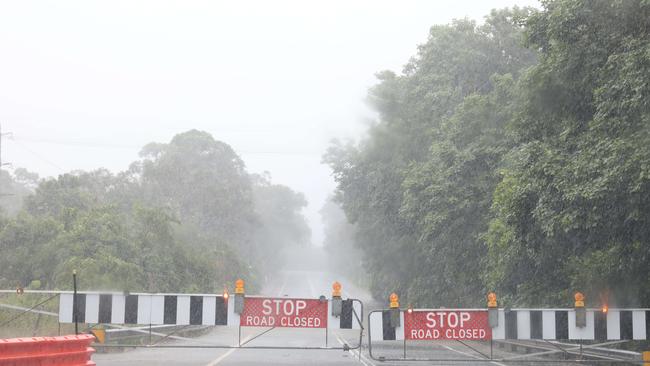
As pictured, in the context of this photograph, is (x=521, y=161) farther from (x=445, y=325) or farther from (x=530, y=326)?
(x=445, y=325)

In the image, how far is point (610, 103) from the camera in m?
13.5

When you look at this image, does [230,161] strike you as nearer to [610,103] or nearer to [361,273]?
[361,273]

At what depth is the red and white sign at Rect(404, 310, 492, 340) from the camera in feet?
42.4

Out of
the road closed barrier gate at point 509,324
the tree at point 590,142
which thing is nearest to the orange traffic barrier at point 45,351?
the road closed barrier gate at point 509,324

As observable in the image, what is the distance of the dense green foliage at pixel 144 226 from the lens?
109 ft

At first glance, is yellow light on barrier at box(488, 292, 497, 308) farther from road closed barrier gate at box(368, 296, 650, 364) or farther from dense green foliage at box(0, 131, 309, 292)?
dense green foliage at box(0, 131, 309, 292)

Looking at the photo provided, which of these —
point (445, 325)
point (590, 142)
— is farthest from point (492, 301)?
point (590, 142)

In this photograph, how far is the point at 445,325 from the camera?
42.5 ft

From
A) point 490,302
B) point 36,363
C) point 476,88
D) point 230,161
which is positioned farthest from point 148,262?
point 230,161

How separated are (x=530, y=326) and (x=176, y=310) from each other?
6.08m

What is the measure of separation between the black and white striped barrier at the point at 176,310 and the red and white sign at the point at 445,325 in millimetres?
930

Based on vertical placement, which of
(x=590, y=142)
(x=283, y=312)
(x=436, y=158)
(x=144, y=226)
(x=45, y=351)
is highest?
(x=436, y=158)

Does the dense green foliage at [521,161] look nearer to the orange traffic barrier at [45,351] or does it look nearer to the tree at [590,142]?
the tree at [590,142]

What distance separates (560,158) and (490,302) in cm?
359
